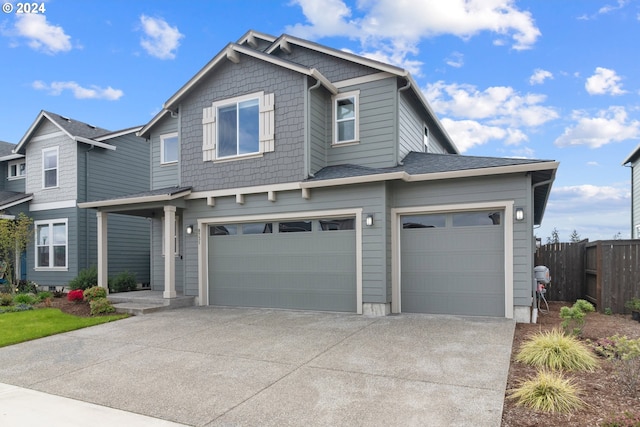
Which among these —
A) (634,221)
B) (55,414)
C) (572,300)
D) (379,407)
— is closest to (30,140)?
(55,414)

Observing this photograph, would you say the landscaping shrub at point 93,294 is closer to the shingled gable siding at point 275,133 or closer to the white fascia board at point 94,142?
the shingled gable siding at point 275,133

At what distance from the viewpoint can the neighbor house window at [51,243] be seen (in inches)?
634

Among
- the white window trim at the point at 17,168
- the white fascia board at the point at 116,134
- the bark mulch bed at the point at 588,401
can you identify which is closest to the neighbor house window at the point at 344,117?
the bark mulch bed at the point at 588,401

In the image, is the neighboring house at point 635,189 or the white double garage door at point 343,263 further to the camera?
the neighboring house at point 635,189

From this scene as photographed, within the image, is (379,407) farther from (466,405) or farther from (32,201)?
(32,201)

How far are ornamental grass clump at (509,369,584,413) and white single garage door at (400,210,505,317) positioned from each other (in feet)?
14.5

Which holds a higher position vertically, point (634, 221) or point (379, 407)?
point (634, 221)

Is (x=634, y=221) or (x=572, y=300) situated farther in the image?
(x=634, y=221)

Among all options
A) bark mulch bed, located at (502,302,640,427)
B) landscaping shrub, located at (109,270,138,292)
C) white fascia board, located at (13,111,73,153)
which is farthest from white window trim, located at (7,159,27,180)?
bark mulch bed, located at (502,302,640,427)

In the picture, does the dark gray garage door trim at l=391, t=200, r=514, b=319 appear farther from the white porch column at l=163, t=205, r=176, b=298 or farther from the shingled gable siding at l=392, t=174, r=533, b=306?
the white porch column at l=163, t=205, r=176, b=298

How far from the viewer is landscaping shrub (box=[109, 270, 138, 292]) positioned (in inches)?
541

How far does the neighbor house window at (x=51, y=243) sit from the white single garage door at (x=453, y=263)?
1330 cm

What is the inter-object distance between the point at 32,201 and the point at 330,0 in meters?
13.8

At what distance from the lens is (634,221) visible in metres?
19.8
